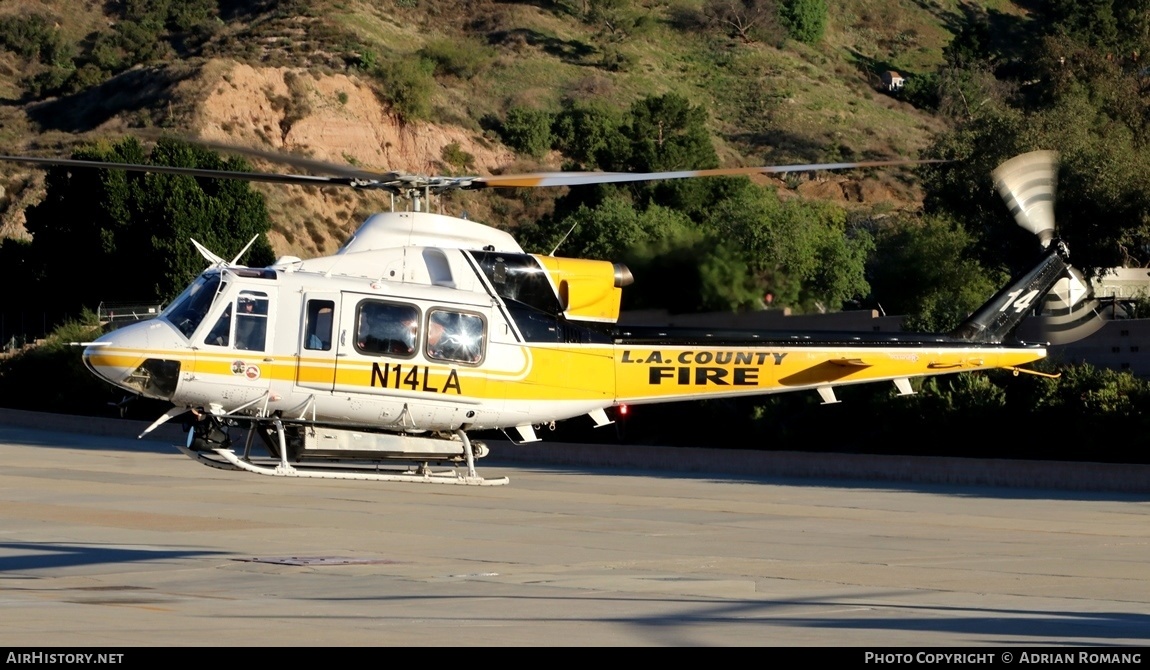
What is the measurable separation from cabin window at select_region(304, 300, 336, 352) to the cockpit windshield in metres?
1.06

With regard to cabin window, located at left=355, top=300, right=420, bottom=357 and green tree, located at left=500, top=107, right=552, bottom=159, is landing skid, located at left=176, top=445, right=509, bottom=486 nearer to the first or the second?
cabin window, located at left=355, top=300, right=420, bottom=357

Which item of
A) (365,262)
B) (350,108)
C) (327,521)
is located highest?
(350,108)

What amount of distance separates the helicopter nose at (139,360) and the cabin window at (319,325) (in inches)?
59.1

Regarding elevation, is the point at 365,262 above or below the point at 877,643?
above

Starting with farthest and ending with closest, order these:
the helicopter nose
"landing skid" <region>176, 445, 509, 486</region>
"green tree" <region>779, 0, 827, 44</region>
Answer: "green tree" <region>779, 0, 827, 44</region> < the helicopter nose < "landing skid" <region>176, 445, 509, 486</region>

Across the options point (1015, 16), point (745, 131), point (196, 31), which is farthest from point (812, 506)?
point (1015, 16)

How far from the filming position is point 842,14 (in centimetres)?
14425

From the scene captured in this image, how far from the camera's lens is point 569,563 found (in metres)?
20.4

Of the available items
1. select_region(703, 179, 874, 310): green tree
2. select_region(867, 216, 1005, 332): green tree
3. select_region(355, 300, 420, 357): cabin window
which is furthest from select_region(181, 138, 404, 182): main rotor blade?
select_region(867, 216, 1005, 332): green tree

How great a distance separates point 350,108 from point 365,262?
81.8 m

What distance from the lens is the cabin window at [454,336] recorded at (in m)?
18.2

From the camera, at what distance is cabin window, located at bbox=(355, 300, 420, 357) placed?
18.0 m

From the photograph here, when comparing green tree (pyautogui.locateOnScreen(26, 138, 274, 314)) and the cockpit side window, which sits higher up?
green tree (pyautogui.locateOnScreen(26, 138, 274, 314))
